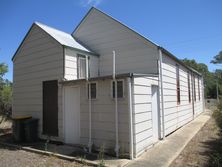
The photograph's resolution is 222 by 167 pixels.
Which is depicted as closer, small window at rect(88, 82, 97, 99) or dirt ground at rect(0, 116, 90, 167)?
dirt ground at rect(0, 116, 90, 167)

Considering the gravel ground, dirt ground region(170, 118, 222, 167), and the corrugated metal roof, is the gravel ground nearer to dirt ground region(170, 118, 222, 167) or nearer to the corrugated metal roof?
dirt ground region(170, 118, 222, 167)

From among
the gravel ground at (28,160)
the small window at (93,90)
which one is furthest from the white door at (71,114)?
the gravel ground at (28,160)

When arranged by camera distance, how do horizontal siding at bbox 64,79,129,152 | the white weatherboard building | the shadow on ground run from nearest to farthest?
the shadow on ground < horizontal siding at bbox 64,79,129,152 < the white weatherboard building

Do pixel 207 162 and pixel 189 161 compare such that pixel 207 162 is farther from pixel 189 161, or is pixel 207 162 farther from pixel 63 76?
pixel 63 76

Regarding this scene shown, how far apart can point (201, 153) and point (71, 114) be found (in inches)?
192

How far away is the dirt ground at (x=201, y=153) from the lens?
599cm

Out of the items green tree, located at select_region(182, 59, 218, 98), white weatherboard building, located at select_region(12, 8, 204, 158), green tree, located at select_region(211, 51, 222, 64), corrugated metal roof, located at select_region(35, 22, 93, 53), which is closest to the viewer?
white weatherboard building, located at select_region(12, 8, 204, 158)

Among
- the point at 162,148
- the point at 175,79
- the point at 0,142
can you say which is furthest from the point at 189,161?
the point at 0,142

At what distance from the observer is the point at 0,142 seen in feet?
30.5

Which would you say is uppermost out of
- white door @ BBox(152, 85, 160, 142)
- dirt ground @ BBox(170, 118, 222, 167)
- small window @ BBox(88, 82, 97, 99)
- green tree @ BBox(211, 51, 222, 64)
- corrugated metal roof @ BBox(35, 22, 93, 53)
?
green tree @ BBox(211, 51, 222, 64)

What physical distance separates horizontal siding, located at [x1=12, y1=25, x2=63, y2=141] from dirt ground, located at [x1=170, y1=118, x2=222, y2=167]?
4.69 meters

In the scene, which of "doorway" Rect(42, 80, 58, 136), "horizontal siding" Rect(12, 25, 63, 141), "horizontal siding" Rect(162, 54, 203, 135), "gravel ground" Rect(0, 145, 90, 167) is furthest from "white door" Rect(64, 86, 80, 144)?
"horizontal siding" Rect(162, 54, 203, 135)

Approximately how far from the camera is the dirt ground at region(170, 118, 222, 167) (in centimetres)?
599

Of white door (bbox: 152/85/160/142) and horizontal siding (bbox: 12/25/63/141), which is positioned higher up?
horizontal siding (bbox: 12/25/63/141)
